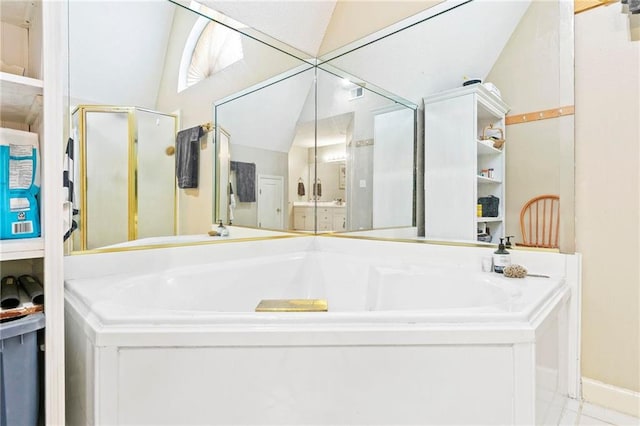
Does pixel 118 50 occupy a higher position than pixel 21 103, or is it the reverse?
pixel 118 50

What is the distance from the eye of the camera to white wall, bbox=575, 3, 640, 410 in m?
1.33

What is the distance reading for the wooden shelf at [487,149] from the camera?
1.71 meters

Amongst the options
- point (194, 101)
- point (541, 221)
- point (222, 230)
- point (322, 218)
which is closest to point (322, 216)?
point (322, 218)

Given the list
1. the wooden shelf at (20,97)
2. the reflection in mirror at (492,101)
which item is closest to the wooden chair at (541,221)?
the reflection in mirror at (492,101)

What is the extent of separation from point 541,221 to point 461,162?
1.58ft

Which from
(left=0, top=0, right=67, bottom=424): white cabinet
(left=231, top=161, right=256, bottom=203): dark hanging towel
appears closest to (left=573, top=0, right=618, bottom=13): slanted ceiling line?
(left=231, top=161, right=256, bottom=203): dark hanging towel

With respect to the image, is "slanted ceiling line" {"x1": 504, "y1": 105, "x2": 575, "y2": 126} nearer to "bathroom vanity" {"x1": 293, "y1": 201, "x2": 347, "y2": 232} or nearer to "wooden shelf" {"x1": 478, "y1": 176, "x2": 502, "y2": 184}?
"wooden shelf" {"x1": 478, "y1": 176, "x2": 502, "y2": 184}

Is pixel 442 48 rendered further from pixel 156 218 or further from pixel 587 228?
pixel 156 218

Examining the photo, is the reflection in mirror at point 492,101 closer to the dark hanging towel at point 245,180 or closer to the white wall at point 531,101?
the white wall at point 531,101

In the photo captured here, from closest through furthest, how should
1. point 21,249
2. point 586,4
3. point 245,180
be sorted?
point 21,249
point 586,4
point 245,180

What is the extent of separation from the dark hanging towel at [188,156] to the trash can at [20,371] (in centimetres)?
90

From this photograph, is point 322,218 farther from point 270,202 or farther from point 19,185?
point 19,185

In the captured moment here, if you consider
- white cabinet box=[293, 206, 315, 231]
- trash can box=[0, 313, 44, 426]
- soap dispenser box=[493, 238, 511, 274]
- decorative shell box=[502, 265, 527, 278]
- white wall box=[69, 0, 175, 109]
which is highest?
white wall box=[69, 0, 175, 109]

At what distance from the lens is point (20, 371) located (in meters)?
0.97
